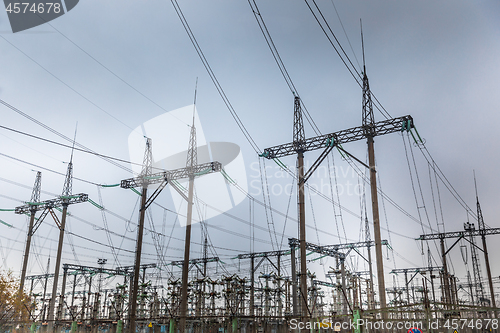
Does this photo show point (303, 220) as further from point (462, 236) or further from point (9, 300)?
point (462, 236)

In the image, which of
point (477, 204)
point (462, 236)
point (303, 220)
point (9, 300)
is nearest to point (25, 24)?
point (303, 220)

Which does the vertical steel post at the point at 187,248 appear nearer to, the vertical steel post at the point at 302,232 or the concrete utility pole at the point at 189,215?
the concrete utility pole at the point at 189,215

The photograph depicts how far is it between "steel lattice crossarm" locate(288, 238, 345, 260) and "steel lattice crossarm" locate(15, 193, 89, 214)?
18.1m

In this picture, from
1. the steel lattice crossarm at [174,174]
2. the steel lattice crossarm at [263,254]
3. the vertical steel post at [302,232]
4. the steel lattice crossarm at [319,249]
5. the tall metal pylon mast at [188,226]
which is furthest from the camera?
the steel lattice crossarm at [263,254]

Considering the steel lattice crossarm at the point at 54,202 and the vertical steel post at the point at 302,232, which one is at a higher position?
the steel lattice crossarm at the point at 54,202

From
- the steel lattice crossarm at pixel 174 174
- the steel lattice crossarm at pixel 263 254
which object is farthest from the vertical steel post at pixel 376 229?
the steel lattice crossarm at pixel 263 254

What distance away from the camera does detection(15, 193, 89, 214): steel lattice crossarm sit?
110 feet

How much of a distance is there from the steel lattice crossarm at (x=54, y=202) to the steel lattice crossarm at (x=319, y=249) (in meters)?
18.1

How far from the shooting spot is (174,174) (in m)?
25.3

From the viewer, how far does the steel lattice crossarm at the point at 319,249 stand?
36.0 meters

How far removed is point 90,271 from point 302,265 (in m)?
32.4

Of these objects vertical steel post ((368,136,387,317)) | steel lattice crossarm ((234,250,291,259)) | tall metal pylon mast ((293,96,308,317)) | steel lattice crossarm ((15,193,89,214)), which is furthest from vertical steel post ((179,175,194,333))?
steel lattice crossarm ((234,250,291,259))

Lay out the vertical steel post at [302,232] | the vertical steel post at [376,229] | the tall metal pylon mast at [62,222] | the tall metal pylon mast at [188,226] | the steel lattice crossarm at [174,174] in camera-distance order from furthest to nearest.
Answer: the tall metal pylon mast at [62,222] → the steel lattice crossarm at [174,174] → the tall metal pylon mast at [188,226] → the vertical steel post at [302,232] → the vertical steel post at [376,229]

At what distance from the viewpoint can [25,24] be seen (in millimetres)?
15539
